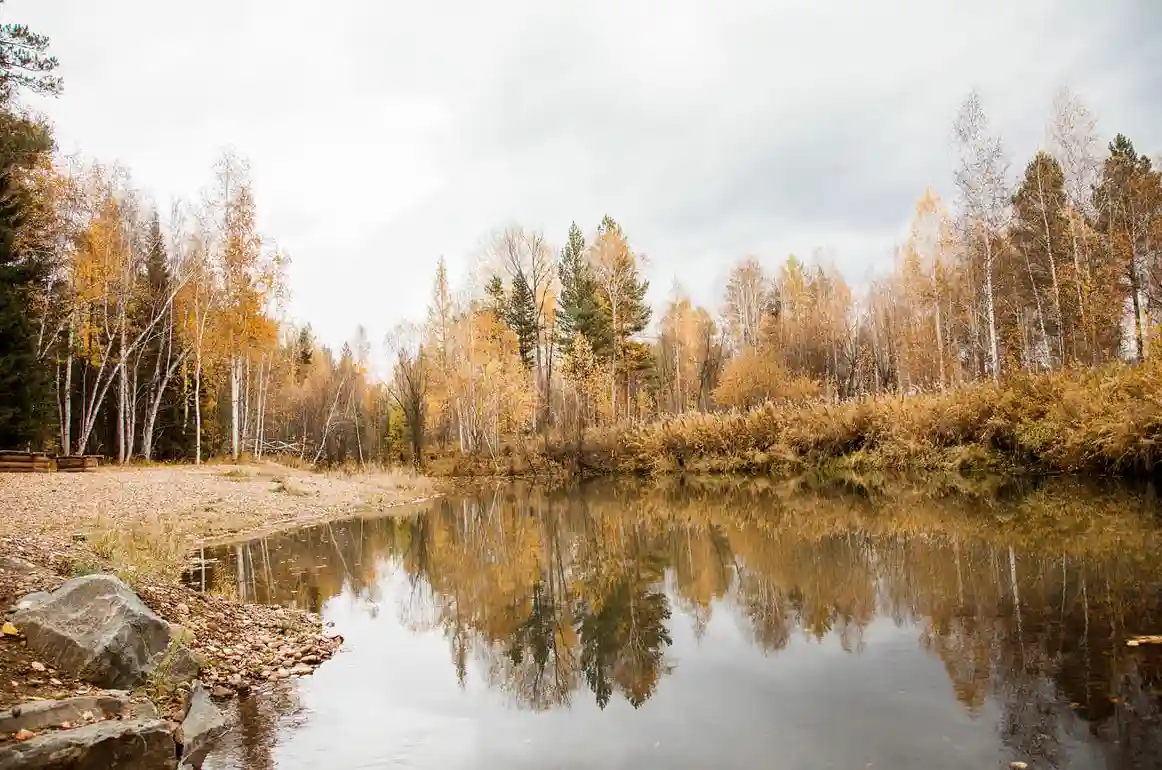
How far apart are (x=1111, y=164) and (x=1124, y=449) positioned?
22.1 meters

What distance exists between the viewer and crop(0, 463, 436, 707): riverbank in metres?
6.25

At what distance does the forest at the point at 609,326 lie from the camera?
2148cm

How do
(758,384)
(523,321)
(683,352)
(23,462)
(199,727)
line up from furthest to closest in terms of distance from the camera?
(683,352) → (523,321) → (758,384) → (23,462) → (199,727)

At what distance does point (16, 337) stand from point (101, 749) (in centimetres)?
2428

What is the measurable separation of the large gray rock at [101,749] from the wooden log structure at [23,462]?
22416 mm

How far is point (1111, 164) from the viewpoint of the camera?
30266 mm

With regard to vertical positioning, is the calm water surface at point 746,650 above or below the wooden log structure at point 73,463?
below

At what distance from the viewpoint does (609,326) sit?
144 feet

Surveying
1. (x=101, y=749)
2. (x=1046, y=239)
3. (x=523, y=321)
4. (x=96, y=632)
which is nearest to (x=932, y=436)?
(x=1046, y=239)

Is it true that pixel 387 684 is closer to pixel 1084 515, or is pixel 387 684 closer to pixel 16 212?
pixel 1084 515

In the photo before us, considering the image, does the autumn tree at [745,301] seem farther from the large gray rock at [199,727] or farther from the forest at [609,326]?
the large gray rock at [199,727]

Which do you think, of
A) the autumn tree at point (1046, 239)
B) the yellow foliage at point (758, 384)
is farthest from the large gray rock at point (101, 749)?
the autumn tree at point (1046, 239)

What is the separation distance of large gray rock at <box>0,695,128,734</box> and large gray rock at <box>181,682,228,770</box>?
1.41ft

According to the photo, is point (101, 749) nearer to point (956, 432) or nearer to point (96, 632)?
point (96, 632)
